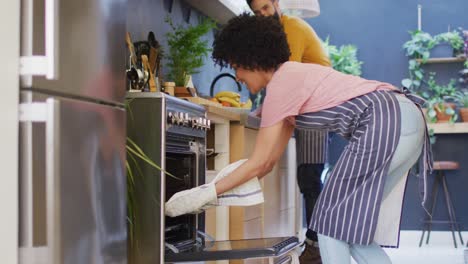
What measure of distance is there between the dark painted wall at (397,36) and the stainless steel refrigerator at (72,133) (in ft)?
19.9

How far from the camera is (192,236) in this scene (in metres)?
2.92

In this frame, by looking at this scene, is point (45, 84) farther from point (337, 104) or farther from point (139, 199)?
point (337, 104)

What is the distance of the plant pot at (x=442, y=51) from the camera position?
7.74 metres

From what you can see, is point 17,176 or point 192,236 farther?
point 192,236

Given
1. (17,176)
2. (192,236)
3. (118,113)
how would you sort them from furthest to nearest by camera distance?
(192,236)
(118,113)
(17,176)

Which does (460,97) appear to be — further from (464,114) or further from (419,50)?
(419,50)

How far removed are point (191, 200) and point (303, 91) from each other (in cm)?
50

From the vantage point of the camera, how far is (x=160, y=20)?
4.03 metres

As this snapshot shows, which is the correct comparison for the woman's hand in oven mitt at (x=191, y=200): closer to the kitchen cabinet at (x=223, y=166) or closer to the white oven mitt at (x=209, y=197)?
the white oven mitt at (x=209, y=197)

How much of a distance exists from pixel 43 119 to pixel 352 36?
21.8ft

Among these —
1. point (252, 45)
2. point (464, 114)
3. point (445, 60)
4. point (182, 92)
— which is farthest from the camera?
point (445, 60)

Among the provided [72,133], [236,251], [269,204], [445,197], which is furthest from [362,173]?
[445,197]

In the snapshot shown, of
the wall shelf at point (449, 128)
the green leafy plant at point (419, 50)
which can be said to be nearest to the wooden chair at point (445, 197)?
the wall shelf at point (449, 128)

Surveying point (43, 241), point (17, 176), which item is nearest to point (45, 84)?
point (17, 176)
